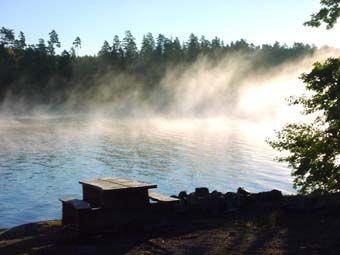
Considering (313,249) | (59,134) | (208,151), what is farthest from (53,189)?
(59,134)

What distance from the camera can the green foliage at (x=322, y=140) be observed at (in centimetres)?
1545

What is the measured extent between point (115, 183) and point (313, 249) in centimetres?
617

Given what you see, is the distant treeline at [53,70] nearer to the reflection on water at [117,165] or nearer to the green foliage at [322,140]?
Result: the reflection on water at [117,165]

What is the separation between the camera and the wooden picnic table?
14.6 metres

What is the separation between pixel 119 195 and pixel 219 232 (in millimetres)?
2922

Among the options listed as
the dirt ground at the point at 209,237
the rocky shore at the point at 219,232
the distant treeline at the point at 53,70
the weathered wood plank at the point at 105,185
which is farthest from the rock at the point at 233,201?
the distant treeline at the point at 53,70

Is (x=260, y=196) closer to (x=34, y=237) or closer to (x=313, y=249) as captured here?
(x=313, y=249)

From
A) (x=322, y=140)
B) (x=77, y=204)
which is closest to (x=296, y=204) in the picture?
(x=322, y=140)

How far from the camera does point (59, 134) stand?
231 feet

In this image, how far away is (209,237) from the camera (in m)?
13.4

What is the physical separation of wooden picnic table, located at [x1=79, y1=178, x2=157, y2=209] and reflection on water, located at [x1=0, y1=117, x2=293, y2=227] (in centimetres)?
754

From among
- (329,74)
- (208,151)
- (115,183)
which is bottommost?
(208,151)

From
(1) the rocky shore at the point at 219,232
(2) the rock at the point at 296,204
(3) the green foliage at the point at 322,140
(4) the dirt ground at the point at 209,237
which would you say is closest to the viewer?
(4) the dirt ground at the point at 209,237

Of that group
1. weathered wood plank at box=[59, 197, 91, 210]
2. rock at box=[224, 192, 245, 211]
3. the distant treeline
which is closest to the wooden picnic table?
weathered wood plank at box=[59, 197, 91, 210]
